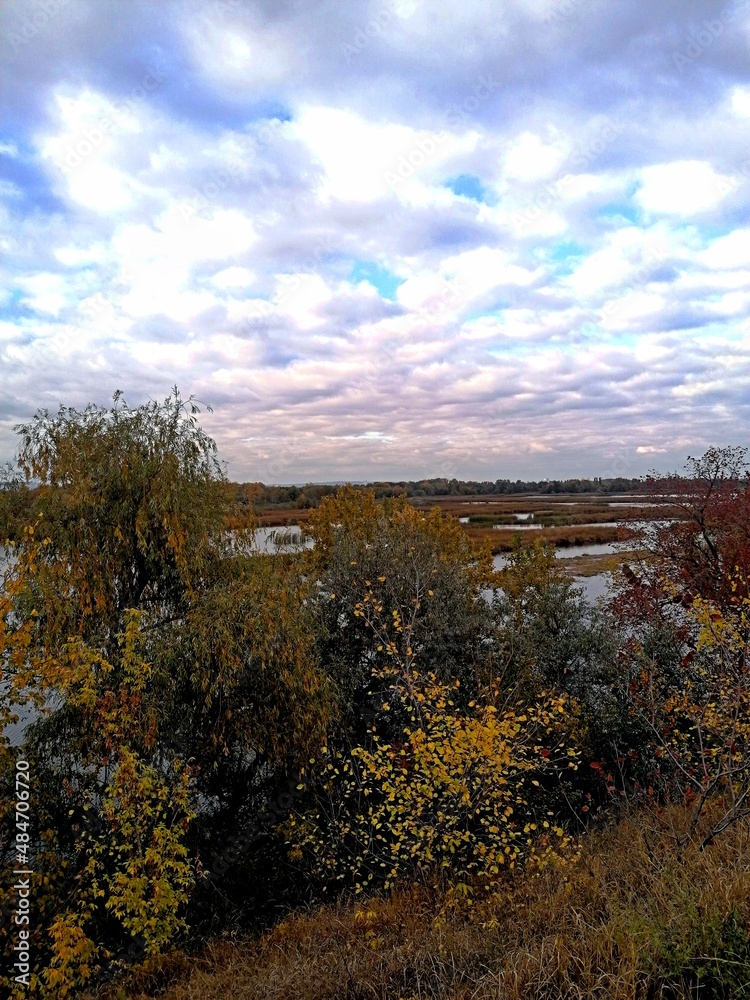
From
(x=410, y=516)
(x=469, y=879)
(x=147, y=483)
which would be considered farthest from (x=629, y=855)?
(x=410, y=516)

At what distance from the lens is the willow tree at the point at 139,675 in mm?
8062

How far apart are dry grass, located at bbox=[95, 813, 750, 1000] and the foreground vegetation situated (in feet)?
0.12

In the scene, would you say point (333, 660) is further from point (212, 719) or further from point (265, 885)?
point (265, 885)

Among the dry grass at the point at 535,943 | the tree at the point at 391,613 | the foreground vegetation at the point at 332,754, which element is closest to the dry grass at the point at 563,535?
the tree at the point at 391,613

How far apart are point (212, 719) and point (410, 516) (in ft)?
37.0

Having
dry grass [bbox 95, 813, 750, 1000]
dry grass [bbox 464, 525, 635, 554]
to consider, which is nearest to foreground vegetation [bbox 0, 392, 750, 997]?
dry grass [bbox 95, 813, 750, 1000]

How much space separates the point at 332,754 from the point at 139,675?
427 centimetres

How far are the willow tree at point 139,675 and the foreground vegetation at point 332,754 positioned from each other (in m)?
0.05

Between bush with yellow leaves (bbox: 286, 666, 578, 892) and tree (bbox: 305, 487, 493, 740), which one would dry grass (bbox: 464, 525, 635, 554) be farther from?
bush with yellow leaves (bbox: 286, 666, 578, 892)

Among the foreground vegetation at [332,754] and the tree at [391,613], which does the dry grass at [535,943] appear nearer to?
the foreground vegetation at [332,754]

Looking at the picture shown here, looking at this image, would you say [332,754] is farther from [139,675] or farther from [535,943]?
[535,943]

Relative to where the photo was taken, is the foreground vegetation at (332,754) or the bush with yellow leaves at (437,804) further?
the bush with yellow leaves at (437,804)

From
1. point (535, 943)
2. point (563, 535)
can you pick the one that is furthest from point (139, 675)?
point (563, 535)

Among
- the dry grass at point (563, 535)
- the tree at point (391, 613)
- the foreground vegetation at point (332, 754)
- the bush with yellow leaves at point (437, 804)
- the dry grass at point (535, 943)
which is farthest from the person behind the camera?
the dry grass at point (563, 535)
